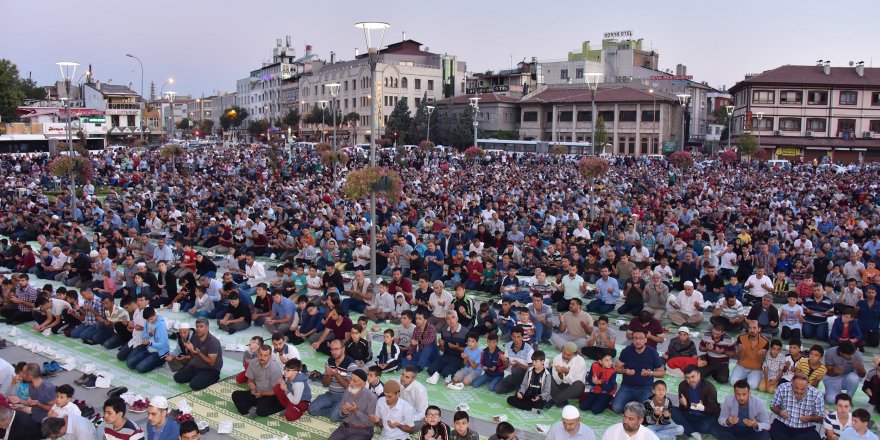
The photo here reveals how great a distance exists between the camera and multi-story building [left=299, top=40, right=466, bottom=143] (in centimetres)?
7344

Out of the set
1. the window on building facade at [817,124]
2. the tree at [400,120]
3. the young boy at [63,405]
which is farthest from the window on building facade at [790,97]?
the young boy at [63,405]

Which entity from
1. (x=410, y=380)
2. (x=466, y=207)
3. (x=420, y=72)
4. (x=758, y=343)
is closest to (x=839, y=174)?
(x=466, y=207)

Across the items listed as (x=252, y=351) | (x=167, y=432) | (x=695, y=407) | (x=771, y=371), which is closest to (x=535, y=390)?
(x=695, y=407)

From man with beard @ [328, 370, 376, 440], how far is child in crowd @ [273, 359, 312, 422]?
903mm

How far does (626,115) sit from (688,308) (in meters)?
52.3

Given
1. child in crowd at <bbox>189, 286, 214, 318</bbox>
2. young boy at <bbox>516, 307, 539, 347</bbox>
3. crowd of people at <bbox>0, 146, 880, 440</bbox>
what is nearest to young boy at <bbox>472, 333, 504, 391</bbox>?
crowd of people at <bbox>0, 146, 880, 440</bbox>

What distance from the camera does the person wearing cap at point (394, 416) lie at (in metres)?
7.20

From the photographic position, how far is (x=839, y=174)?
113 feet

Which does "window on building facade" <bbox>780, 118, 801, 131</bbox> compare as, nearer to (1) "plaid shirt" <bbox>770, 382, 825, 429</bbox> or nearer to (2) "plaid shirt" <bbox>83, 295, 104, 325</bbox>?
(1) "plaid shirt" <bbox>770, 382, 825, 429</bbox>

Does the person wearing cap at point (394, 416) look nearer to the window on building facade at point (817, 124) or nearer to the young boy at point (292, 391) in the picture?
the young boy at point (292, 391)

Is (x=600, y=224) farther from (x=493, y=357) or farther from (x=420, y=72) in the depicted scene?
(x=420, y=72)

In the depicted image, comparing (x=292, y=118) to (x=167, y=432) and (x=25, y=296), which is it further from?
(x=167, y=432)

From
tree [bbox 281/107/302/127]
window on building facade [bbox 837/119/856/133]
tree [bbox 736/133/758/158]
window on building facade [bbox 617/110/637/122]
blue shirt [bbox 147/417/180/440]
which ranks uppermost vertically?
tree [bbox 281/107/302/127]

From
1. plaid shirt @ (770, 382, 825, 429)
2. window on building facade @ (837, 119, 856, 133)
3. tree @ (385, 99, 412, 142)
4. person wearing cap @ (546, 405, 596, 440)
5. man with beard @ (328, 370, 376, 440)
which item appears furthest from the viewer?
tree @ (385, 99, 412, 142)
